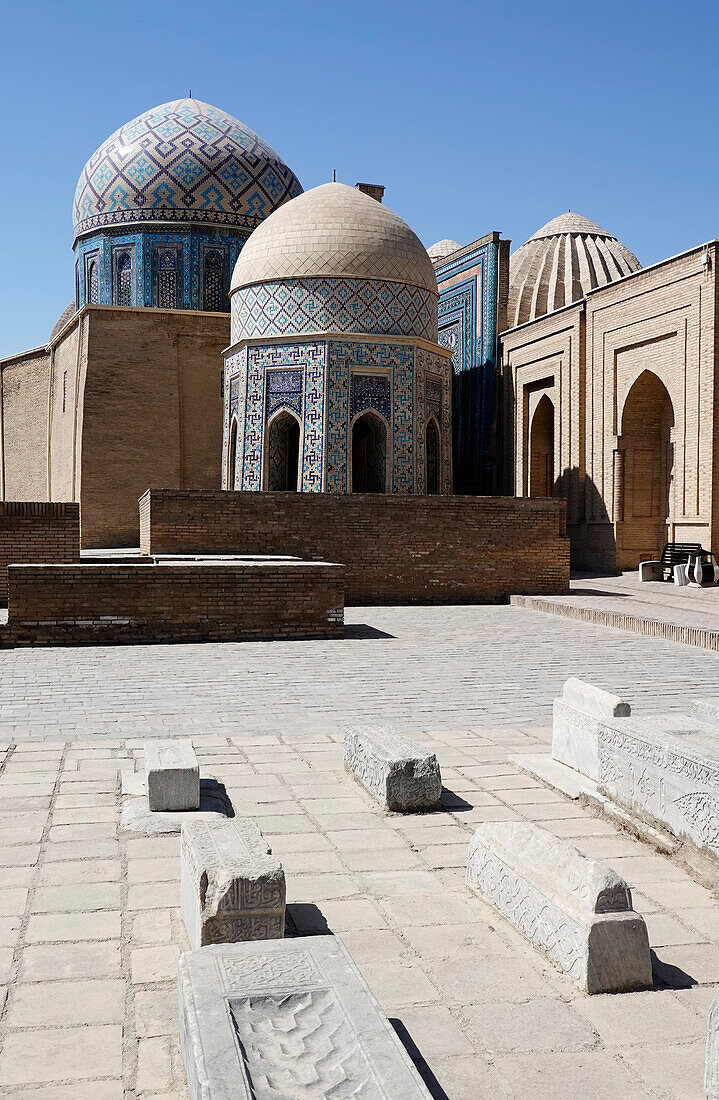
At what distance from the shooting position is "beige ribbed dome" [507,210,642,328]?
21.1m

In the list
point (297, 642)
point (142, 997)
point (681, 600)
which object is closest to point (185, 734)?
point (142, 997)

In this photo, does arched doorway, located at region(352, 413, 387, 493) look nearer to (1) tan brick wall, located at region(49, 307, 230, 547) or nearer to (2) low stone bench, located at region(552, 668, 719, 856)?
(1) tan brick wall, located at region(49, 307, 230, 547)

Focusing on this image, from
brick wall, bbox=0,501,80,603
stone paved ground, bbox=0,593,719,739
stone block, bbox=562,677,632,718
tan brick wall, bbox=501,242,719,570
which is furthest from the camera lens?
tan brick wall, bbox=501,242,719,570

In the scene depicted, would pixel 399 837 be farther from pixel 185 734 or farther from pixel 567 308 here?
pixel 567 308

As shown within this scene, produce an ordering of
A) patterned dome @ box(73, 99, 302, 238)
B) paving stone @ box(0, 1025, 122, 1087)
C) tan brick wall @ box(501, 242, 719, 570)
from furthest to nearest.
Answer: patterned dome @ box(73, 99, 302, 238) < tan brick wall @ box(501, 242, 719, 570) < paving stone @ box(0, 1025, 122, 1087)

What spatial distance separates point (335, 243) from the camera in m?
16.4

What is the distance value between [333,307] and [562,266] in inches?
292

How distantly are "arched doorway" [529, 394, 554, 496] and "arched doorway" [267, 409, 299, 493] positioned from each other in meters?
4.81

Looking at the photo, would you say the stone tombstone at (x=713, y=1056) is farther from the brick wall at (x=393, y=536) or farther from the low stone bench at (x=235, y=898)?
the brick wall at (x=393, y=536)

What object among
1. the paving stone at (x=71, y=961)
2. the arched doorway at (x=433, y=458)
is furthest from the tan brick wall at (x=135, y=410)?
the paving stone at (x=71, y=961)

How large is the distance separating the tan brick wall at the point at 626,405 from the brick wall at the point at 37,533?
29.6 ft

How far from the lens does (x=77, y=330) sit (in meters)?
19.0

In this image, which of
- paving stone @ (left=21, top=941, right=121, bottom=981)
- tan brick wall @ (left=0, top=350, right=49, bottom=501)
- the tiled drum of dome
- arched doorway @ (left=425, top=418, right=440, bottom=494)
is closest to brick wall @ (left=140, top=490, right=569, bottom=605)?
arched doorway @ (left=425, top=418, right=440, bottom=494)

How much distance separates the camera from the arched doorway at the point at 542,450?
63.9 feet
